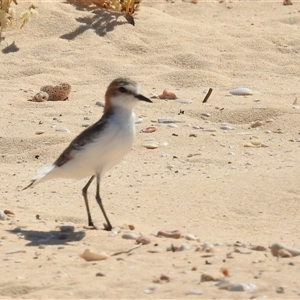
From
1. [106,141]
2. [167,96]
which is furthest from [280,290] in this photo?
[167,96]

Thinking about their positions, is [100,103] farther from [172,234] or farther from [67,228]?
[172,234]

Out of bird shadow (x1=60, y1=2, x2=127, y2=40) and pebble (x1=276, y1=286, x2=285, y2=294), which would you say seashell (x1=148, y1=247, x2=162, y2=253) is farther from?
bird shadow (x1=60, y1=2, x2=127, y2=40)

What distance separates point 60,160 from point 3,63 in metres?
5.03

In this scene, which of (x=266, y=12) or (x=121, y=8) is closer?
(x=121, y=8)

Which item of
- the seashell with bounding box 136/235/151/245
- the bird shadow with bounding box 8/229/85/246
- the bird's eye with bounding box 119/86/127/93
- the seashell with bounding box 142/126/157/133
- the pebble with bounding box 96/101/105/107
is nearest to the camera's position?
the seashell with bounding box 136/235/151/245

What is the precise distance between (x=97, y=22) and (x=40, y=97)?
2.73 meters

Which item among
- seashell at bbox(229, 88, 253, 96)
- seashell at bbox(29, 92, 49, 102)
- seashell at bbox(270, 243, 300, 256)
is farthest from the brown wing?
seashell at bbox(229, 88, 253, 96)

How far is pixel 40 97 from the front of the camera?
31.8ft

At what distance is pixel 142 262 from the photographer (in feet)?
17.2

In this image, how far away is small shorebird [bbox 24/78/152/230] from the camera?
5.92 metres

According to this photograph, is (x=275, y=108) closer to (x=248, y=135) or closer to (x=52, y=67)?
(x=248, y=135)

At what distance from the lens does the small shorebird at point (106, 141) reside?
233 inches

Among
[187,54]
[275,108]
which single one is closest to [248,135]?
[275,108]

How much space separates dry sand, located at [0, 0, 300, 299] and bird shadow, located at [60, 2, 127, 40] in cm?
3
